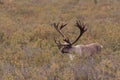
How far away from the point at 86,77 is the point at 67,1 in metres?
17.8

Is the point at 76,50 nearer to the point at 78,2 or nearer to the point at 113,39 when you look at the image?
the point at 113,39

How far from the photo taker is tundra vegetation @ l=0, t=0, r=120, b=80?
7.46 m

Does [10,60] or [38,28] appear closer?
[10,60]

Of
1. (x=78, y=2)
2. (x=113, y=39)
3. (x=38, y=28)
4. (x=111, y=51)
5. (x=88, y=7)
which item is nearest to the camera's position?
(x=111, y=51)

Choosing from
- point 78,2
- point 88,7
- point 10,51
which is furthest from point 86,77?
point 78,2

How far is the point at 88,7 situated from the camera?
22.3 m

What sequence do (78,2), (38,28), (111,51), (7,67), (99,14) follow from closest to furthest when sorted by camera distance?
(7,67) < (111,51) < (38,28) < (99,14) < (78,2)

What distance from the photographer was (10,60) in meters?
9.34

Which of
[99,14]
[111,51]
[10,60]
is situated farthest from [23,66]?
[99,14]

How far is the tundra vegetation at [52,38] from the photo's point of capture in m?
7.46

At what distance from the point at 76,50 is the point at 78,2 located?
14.3 meters

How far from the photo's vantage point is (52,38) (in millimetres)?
13477

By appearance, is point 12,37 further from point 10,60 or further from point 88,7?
point 88,7

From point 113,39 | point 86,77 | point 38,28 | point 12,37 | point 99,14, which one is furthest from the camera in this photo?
point 99,14
